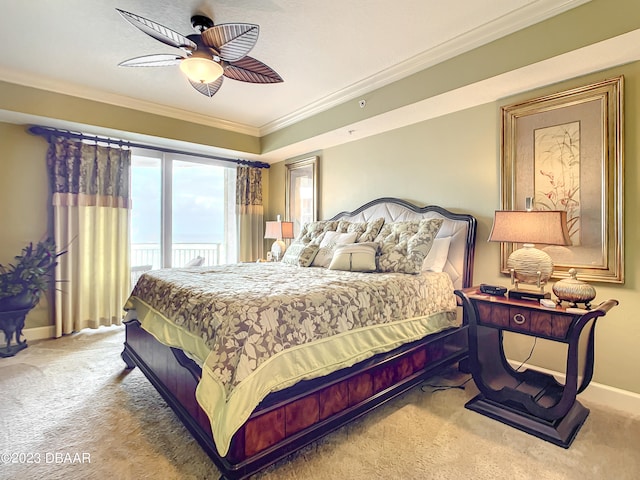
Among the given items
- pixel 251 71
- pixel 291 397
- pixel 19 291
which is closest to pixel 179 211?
pixel 19 291

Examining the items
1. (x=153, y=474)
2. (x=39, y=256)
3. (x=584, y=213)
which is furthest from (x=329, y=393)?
(x=39, y=256)

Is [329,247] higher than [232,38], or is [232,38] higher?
[232,38]

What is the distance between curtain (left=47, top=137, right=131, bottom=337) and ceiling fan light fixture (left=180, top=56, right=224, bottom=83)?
8.12 feet

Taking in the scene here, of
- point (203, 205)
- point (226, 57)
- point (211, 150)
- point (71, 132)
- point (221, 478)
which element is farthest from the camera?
point (203, 205)

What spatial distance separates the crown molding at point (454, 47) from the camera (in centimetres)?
218

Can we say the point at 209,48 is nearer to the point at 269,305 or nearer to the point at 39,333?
the point at 269,305

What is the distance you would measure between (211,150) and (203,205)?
871mm

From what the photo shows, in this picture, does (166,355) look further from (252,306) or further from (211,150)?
(211,150)

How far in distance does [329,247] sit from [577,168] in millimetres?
2114

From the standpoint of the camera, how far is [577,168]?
2438 millimetres

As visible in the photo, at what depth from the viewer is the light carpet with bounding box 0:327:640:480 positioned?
165 cm

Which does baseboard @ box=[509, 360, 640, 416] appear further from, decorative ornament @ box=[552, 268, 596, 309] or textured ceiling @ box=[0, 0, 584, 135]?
textured ceiling @ box=[0, 0, 584, 135]

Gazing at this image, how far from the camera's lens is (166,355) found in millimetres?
2115

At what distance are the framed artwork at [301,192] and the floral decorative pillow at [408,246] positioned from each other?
1.87 m
